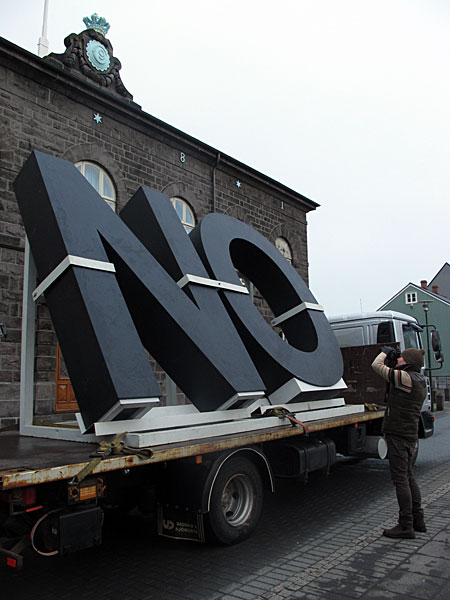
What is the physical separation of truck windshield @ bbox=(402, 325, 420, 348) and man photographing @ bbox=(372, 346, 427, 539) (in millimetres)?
5057

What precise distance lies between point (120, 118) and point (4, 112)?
3114 millimetres

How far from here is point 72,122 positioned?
40.3 feet

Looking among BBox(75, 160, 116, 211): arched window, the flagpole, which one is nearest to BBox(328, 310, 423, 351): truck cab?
BBox(75, 160, 116, 211): arched window

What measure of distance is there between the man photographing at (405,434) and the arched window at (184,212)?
10289mm

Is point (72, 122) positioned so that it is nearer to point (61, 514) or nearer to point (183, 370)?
point (183, 370)

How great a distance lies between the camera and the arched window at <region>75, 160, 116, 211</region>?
12.6m

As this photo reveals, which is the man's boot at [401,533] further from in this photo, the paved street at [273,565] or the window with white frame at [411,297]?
the window with white frame at [411,297]

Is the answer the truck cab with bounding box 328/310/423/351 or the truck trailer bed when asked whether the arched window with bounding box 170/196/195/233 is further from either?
the truck trailer bed

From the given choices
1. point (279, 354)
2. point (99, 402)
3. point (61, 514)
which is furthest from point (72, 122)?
point (61, 514)

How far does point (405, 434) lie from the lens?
211 inches

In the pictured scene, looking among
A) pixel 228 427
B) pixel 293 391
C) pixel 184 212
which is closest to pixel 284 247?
pixel 184 212

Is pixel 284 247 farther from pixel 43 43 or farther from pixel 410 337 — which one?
pixel 43 43

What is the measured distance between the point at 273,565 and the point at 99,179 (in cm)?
1038

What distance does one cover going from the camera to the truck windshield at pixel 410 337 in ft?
34.4
